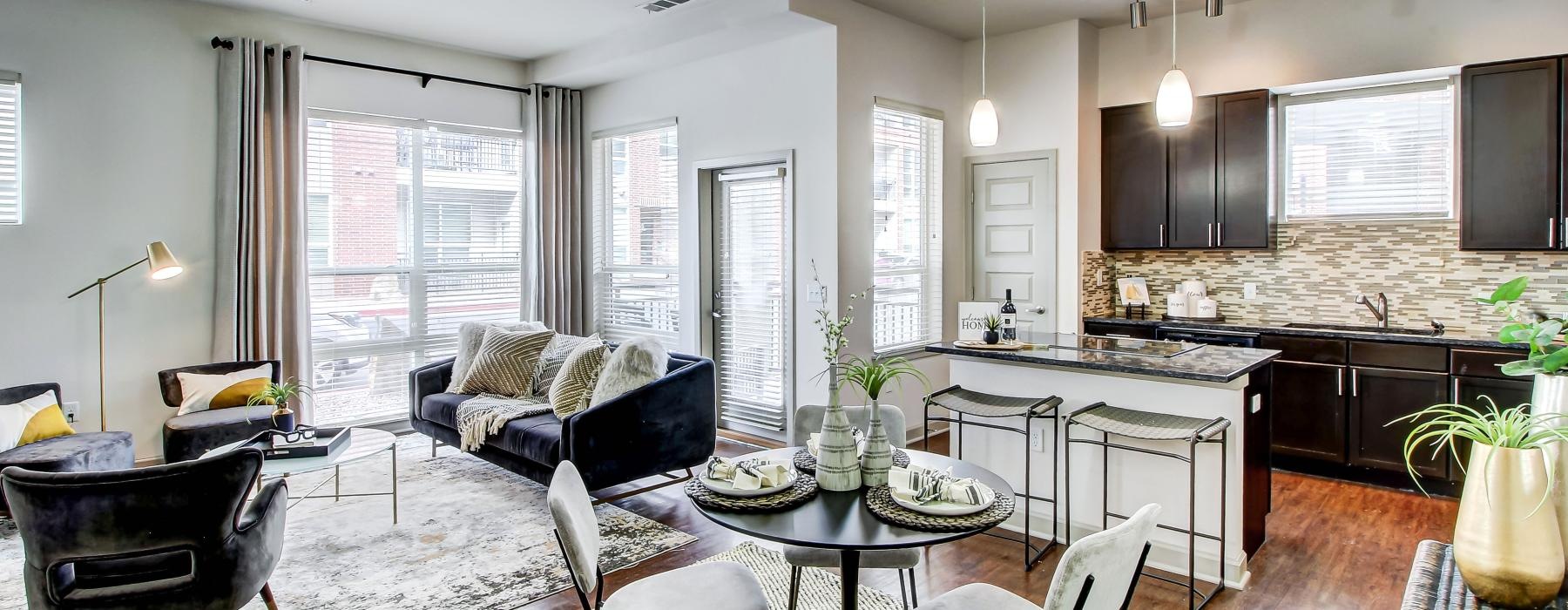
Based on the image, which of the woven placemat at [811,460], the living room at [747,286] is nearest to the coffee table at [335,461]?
the living room at [747,286]

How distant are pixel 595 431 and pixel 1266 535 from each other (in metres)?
3.08

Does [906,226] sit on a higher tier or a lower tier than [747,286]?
higher

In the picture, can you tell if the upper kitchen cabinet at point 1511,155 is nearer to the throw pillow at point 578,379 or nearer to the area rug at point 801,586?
the area rug at point 801,586

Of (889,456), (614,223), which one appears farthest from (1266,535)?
(614,223)

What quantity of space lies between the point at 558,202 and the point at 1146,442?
4.70 m

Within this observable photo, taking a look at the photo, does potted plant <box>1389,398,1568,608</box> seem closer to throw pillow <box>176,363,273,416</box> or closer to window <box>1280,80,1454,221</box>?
window <box>1280,80,1454,221</box>

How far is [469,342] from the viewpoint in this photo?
5262 millimetres

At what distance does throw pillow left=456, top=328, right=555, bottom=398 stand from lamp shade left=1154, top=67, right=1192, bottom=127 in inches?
141

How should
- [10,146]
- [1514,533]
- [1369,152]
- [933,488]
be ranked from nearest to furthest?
[1514,533]
[933,488]
[10,146]
[1369,152]

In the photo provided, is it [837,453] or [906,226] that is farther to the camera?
[906,226]

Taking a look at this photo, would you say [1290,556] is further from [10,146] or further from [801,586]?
[10,146]

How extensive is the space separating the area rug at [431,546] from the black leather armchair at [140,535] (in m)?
0.63

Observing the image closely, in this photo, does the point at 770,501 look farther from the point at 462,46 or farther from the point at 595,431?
the point at 462,46

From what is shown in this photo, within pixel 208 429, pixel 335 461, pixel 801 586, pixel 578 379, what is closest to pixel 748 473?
pixel 801 586
